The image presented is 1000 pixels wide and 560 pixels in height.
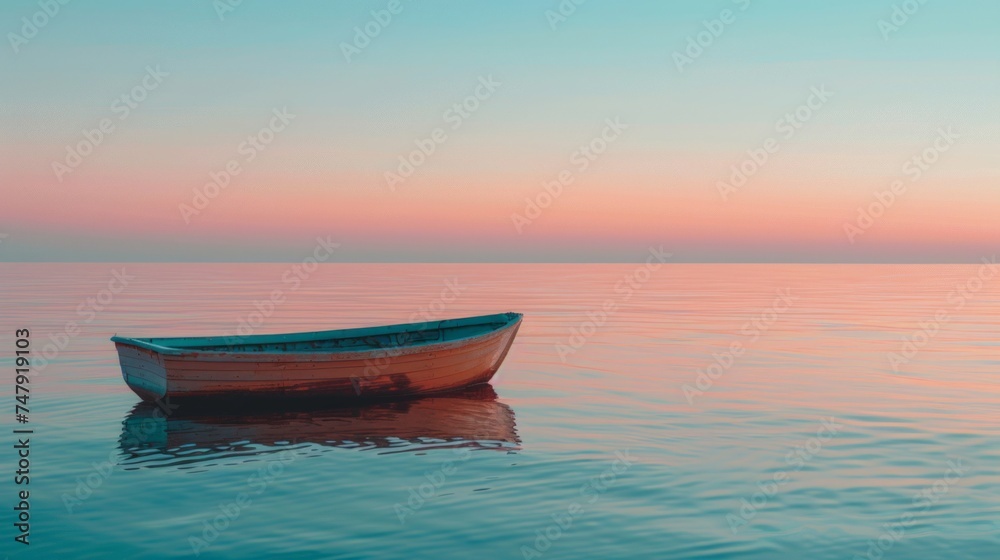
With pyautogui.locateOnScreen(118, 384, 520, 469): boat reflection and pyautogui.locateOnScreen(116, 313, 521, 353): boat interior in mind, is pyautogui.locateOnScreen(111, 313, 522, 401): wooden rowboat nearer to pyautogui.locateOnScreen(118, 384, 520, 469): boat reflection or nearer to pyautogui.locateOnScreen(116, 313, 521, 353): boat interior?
pyautogui.locateOnScreen(116, 313, 521, 353): boat interior

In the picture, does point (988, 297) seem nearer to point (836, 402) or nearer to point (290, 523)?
point (836, 402)

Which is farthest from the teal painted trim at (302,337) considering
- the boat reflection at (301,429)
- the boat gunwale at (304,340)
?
the boat reflection at (301,429)

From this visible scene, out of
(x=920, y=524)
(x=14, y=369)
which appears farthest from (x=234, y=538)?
(x=14, y=369)

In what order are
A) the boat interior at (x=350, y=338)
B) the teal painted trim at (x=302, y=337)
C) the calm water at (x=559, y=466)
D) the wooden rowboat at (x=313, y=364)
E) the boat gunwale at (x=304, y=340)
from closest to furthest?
1. the calm water at (x=559, y=466)
2. the boat gunwale at (x=304, y=340)
3. the wooden rowboat at (x=313, y=364)
4. the teal painted trim at (x=302, y=337)
5. the boat interior at (x=350, y=338)

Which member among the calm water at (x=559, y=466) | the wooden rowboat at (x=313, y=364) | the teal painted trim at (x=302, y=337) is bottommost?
the calm water at (x=559, y=466)

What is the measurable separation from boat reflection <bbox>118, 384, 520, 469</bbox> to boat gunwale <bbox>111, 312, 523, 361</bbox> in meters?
1.32

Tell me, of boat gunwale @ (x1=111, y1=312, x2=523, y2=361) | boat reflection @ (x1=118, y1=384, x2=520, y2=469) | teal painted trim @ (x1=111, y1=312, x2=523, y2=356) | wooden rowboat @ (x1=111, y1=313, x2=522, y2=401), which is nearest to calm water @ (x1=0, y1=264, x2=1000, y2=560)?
boat reflection @ (x1=118, y1=384, x2=520, y2=469)

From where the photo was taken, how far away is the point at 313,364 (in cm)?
1908

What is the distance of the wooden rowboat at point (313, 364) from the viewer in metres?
18.4

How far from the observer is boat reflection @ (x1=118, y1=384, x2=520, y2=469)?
1526 centimetres

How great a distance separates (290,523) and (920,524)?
322 inches

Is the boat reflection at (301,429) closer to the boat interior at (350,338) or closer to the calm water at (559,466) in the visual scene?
the calm water at (559,466)

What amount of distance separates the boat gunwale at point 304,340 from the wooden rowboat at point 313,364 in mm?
25

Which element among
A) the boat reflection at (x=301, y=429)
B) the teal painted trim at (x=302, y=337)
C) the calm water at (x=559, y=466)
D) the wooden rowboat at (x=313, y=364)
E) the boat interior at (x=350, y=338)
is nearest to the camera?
the calm water at (x=559, y=466)
